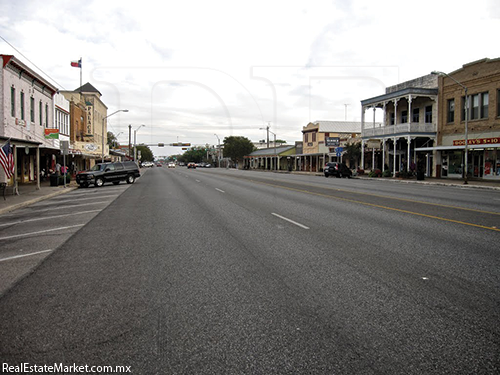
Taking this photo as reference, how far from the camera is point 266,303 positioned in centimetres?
487

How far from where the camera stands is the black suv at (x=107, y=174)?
29422mm

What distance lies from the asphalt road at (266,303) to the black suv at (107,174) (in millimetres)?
21655

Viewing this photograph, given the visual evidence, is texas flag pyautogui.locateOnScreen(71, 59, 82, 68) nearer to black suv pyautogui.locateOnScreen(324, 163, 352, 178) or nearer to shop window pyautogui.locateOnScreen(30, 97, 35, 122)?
shop window pyautogui.locateOnScreen(30, 97, 35, 122)

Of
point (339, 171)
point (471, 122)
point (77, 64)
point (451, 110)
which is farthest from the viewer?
point (339, 171)

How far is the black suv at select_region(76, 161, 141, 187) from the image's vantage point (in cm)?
2942

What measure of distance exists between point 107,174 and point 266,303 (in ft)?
93.8

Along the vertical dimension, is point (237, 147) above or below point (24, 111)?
above

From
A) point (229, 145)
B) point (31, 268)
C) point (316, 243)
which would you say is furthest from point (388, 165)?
point (229, 145)

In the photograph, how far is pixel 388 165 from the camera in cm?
4634

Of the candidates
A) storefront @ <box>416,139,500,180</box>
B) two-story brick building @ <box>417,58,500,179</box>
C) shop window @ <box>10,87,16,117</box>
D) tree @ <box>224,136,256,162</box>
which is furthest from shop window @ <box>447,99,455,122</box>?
tree @ <box>224,136,256,162</box>

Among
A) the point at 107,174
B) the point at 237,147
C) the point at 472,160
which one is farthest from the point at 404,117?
the point at 237,147

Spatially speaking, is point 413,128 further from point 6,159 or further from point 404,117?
point 6,159

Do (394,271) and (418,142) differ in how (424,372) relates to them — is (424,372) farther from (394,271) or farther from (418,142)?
(418,142)

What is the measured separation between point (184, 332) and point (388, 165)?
4564 cm
